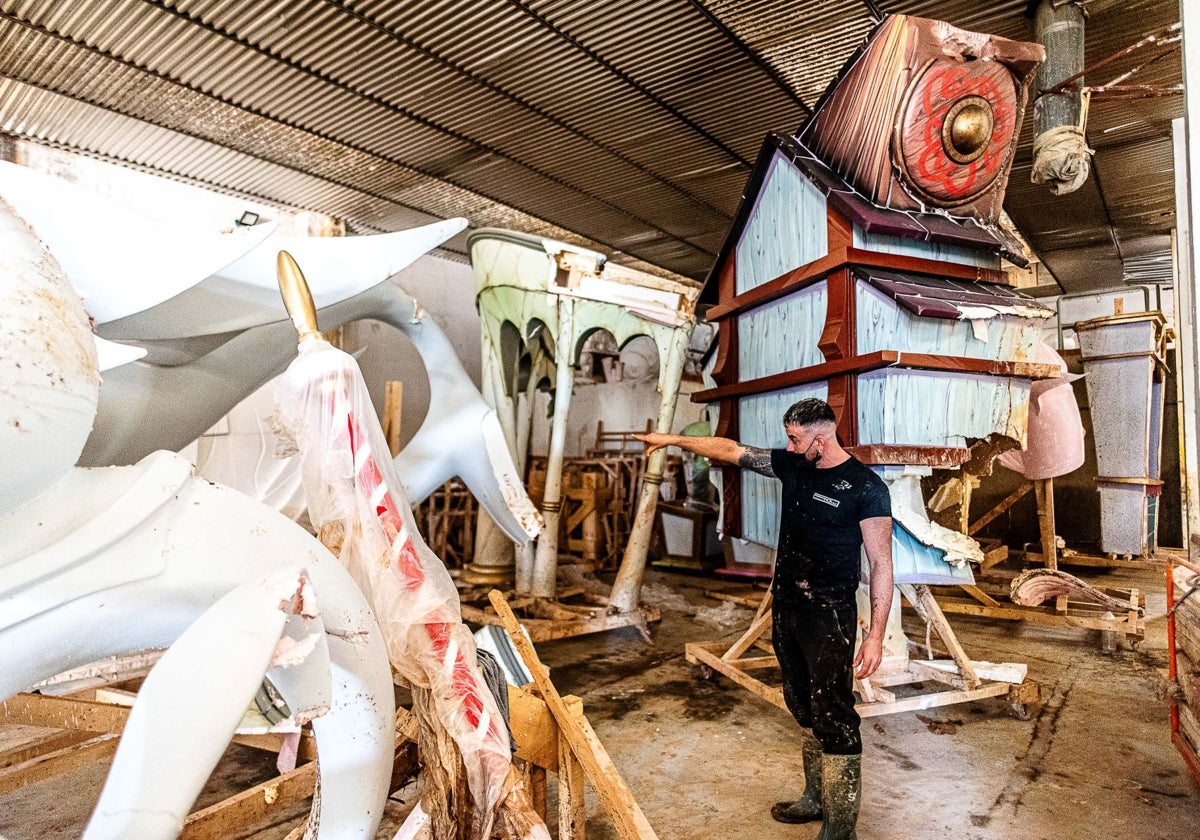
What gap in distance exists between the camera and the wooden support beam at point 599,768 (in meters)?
1.65

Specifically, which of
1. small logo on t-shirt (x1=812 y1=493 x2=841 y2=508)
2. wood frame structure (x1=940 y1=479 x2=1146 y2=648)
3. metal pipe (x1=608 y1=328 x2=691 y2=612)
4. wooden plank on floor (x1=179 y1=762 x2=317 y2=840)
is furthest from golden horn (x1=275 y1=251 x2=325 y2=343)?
wood frame structure (x1=940 y1=479 x2=1146 y2=648)

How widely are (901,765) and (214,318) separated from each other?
10.8ft

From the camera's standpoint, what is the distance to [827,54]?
4.55m

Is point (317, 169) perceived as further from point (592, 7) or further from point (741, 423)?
point (741, 423)

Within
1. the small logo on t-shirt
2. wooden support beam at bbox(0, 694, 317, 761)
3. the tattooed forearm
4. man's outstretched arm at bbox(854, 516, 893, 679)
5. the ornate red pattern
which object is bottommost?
wooden support beam at bbox(0, 694, 317, 761)

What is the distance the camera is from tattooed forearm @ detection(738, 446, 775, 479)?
119 inches

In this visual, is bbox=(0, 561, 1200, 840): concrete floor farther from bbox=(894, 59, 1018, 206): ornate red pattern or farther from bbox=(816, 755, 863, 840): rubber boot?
bbox=(894, 59, 1018, 206): ornate red pattern

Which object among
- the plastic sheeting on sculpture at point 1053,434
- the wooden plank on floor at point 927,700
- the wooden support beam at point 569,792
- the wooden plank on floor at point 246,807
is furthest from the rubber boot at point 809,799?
the plastic sheeting on sculpture at point 1053,434

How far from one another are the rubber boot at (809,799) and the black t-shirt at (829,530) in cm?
57

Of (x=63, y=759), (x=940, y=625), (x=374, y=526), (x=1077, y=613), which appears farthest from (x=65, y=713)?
(x=1077, y=613)

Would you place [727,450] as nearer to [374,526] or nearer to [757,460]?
[757,460]

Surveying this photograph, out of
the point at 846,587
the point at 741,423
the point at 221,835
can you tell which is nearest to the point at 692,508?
the point at 741,423

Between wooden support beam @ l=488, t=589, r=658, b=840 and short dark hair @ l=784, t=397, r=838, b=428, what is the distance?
129 cm

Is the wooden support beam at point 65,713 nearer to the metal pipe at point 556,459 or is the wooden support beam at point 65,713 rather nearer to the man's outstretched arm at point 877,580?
the man's outstretched arm at point 877,580
